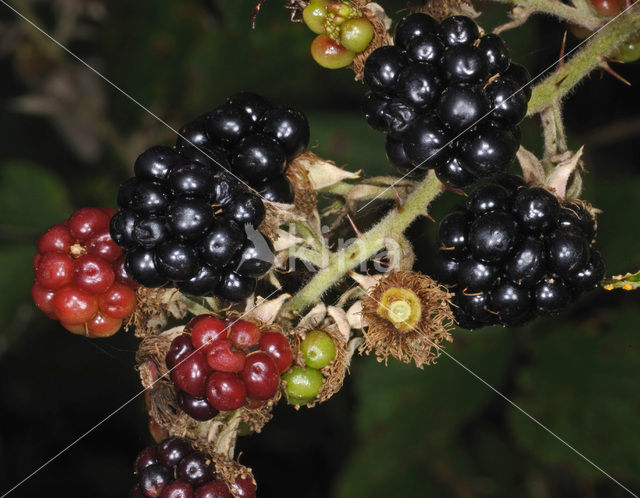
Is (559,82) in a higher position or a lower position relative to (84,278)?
higher

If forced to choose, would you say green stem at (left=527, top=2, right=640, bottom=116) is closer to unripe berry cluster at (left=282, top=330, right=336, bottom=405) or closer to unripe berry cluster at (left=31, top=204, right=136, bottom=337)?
unripe berry cluster at (left=282, top=330, right=336, bottom=405)

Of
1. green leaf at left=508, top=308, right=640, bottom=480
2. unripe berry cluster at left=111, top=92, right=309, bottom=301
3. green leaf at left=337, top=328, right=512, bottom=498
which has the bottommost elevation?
green leaf at left=337, top=328, right=512, bottom=498

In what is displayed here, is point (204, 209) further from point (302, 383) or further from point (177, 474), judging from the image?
point (177, 474)

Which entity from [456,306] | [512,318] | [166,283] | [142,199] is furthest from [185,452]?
[512,318]

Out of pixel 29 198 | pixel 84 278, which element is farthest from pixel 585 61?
pixel 29 198

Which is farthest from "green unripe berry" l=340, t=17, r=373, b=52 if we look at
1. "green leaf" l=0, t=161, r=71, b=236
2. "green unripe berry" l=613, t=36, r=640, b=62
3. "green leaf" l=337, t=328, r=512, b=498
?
"green leaf" l=0, t=161, r=71, b=236

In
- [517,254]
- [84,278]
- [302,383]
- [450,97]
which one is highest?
[450,97]

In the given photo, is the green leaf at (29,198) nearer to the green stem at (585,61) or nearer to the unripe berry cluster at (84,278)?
the unripe berry cluster at (84,278)

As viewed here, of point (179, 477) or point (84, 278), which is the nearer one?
point (179, 477)
